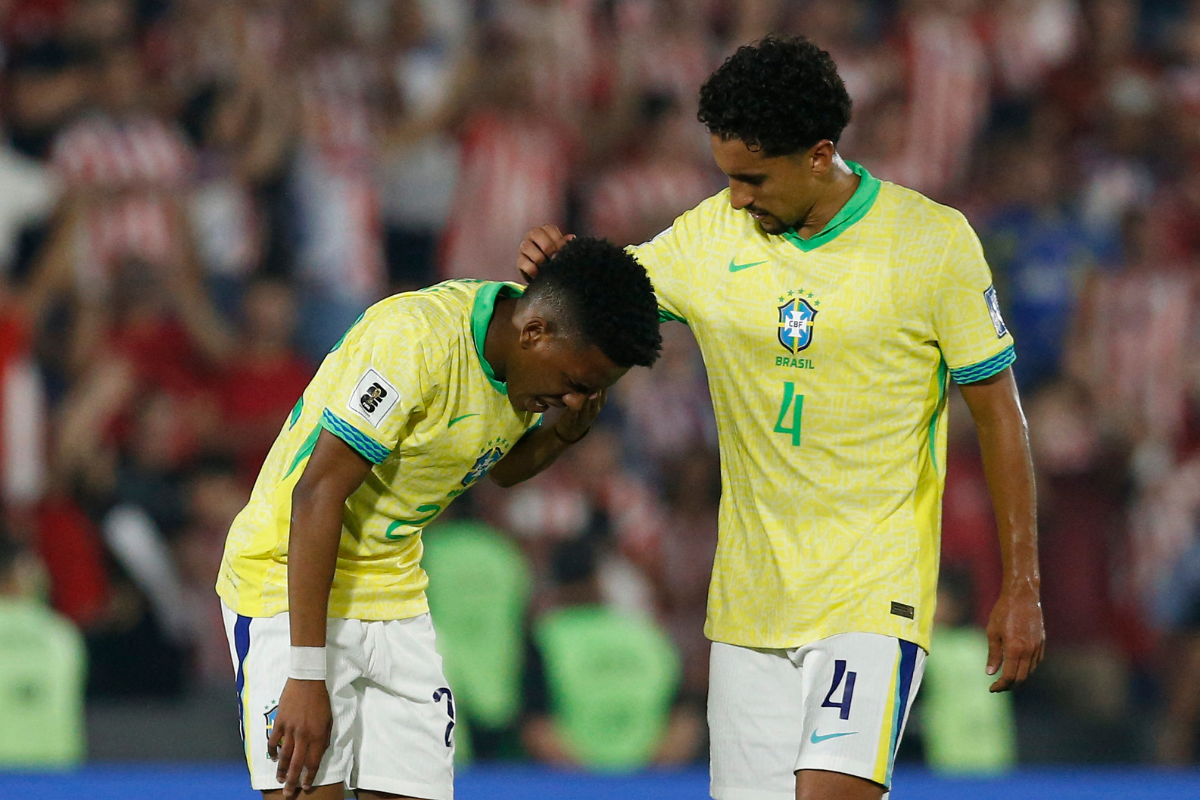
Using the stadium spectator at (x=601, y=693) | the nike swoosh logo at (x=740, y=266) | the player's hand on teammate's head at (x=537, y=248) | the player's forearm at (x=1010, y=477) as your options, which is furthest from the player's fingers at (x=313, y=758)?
the stadium spectator at (x=601, y=693)

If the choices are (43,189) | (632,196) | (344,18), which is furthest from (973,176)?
(43,189)

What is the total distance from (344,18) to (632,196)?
5.44 ft

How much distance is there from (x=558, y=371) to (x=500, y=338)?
171 millimetres

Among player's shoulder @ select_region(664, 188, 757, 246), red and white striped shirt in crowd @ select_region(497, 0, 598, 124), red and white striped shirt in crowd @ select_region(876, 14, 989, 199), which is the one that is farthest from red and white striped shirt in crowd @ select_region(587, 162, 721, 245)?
player's shoulder @ select_region(664, 188, 757, 246)

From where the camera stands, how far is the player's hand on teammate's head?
10.7 feet

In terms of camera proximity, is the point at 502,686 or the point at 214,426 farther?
the point at 214,426

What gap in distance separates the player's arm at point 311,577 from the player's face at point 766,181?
36.2 inches

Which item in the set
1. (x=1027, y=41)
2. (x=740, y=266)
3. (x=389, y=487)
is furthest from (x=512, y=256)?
(x=389, y=487)

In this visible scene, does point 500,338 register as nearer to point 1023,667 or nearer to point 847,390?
point 847,390

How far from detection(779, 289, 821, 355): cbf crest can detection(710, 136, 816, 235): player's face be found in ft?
0.52

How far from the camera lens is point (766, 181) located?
3.28 metres

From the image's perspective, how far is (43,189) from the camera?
7312 millimetres

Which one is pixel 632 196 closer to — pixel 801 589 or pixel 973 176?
pixel 973 176

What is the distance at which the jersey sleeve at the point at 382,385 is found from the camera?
10.1ft
